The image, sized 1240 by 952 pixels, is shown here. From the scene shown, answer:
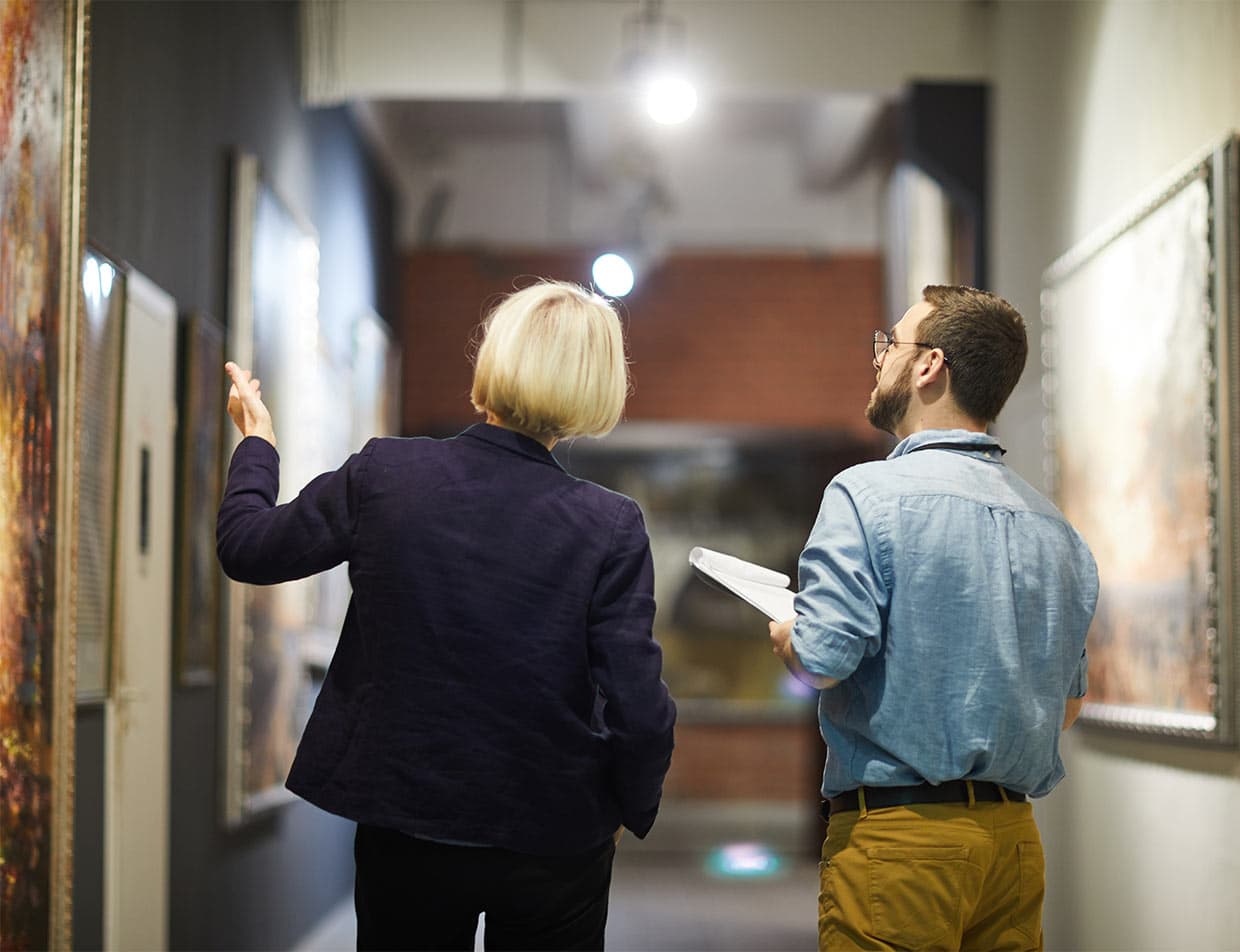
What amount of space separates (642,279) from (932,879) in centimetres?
691

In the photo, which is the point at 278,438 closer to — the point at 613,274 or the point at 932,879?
the point at 613,274

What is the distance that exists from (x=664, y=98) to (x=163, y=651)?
2732 mm

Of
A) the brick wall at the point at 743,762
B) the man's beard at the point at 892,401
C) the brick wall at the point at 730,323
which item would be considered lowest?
the brick wall at the point at 743,762

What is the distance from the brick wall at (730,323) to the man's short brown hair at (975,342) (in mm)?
6433

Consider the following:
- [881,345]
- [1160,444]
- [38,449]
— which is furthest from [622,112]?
[881,345]

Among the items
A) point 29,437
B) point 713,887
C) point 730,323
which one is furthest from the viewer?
point 730,323

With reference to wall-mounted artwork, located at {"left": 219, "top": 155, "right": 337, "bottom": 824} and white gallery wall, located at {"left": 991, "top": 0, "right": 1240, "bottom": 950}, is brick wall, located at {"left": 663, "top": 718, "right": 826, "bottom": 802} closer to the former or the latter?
wall-mounted artwork, located at {"left": 219, "top": 155, "right": 337, "bottom": 824}

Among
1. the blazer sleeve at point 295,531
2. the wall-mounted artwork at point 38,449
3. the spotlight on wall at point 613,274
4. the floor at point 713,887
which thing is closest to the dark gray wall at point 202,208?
the wall-mounted artwork at point 38,449

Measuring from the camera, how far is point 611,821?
193 centimetres

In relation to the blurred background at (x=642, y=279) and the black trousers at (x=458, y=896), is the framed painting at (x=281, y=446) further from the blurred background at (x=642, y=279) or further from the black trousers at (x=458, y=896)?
the black trousers at (x=458, y=896)

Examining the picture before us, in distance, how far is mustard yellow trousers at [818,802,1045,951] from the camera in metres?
1.97

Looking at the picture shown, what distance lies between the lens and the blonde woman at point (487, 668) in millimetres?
1837

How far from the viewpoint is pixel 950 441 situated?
2.12 metres

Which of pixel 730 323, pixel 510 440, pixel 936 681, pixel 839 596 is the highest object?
pixel 730 323
